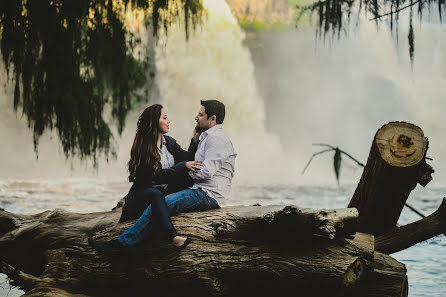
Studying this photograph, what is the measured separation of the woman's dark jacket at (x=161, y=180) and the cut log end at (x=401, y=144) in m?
1.02

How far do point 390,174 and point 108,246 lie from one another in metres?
1.53

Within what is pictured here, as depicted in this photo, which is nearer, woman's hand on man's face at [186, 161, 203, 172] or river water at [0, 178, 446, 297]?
woman's hand on man's face at [186, 161, 203, 172]

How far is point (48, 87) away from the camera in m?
4.67

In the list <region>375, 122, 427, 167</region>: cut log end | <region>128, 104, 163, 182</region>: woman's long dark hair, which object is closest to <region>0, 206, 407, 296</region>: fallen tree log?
<region>128, 104, 163, 182</region>: woman's long dark hair

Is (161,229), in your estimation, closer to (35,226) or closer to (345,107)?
(35,226)

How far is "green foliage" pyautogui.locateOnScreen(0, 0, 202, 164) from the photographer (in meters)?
4.50

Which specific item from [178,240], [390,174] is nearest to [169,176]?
[178,240]

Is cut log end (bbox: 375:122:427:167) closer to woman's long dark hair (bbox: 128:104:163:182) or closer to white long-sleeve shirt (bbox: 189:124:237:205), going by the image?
white long-sleeve shirt (bbox: 189:124:237:205)

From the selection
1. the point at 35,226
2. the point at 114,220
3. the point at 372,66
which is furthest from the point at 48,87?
the point at 372,66

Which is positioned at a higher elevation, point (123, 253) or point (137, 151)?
point (137, 151)

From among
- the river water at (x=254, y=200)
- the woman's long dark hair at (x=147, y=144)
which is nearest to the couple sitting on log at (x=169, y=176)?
the woman's long dark hair at (x=147, y=144)

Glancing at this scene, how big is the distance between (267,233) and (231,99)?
16134mm

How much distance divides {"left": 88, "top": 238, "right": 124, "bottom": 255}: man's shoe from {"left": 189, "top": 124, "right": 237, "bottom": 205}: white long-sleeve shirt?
1.56 feet

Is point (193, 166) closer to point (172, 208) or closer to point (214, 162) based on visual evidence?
point (214, 162)
